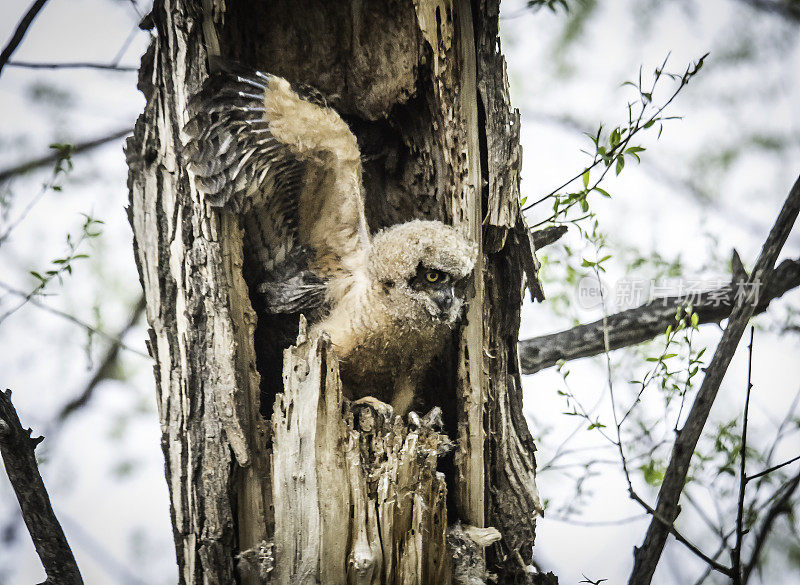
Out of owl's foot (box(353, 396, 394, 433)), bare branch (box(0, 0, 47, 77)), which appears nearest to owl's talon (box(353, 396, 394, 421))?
owl's foot (box(353, 396, 394, 433))

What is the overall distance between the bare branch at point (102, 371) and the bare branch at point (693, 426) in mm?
2220

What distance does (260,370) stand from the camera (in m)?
1.98

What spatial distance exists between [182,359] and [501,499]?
100 cm

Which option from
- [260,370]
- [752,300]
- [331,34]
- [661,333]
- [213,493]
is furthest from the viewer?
[661,333]

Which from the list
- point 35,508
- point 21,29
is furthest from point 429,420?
point 21,29

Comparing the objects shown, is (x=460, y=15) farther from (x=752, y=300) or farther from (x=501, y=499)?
(x=501, y=499)

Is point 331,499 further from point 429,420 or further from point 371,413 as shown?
point 429,420

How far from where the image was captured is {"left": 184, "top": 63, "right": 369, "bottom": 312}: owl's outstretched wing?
5.59 feet

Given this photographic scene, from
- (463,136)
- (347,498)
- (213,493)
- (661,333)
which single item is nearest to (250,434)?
(213,493)

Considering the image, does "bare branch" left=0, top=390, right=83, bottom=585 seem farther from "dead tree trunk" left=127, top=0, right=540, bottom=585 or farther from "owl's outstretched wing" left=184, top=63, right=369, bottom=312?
"owl's outstretched wing" left=184, top=63, right=369, bottom=312

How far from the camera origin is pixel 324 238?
2.01 meters

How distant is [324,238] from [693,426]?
1.14 meters

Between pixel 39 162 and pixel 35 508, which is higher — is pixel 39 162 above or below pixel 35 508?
above

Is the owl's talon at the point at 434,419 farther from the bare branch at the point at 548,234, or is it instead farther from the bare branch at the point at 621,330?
the bare branch at the point at 621,330
